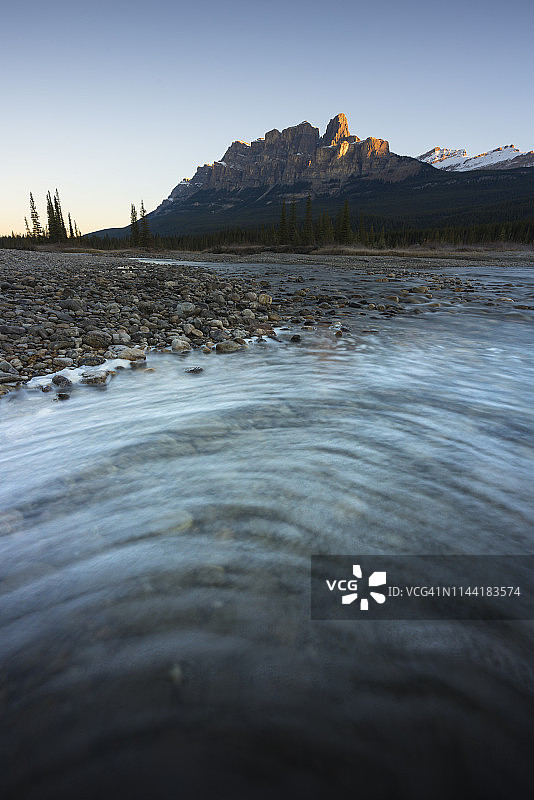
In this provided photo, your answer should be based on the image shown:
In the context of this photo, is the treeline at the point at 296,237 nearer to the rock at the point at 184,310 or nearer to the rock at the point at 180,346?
the rock at the point at 184,310

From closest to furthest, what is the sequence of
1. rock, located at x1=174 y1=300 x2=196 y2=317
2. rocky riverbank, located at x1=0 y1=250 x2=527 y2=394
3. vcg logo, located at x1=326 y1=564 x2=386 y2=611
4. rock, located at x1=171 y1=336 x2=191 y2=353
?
vcg logo, located at x1=326 y1=564 x2=386 y2=611 → rocky riverbank, located at x1=0 y1=250 x2=527 y2=394 → rock, located at x1=171 y1=336 x2=191 y2=353 → rock, located at x1=174 y1=300 x2=196 y2=317

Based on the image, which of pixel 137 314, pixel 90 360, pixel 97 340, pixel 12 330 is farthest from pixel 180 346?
pixel 12 330

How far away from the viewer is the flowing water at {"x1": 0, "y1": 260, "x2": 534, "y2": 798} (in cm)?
151

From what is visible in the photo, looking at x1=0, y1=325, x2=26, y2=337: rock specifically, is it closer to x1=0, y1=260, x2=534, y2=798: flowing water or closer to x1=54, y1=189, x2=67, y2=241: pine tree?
x1=0, y1=260, x2=534, y2=798: flowing water

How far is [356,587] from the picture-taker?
2424 millimetres

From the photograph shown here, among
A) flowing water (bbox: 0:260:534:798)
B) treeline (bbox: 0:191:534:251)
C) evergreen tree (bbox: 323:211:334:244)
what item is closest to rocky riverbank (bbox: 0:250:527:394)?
flowing water (bbox: 0:260:534:798)

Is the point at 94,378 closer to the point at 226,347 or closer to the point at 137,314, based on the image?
the point at 226,347

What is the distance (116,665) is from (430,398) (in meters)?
5.51

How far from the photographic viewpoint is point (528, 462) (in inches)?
160

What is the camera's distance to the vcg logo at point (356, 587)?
7.57 feet

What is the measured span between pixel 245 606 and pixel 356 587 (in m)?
0.71

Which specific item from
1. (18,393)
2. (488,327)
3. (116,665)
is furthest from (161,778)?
(488,327)

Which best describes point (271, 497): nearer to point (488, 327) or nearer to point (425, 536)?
point (425, 536)

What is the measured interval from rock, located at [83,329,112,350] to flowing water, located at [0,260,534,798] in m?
3.26
